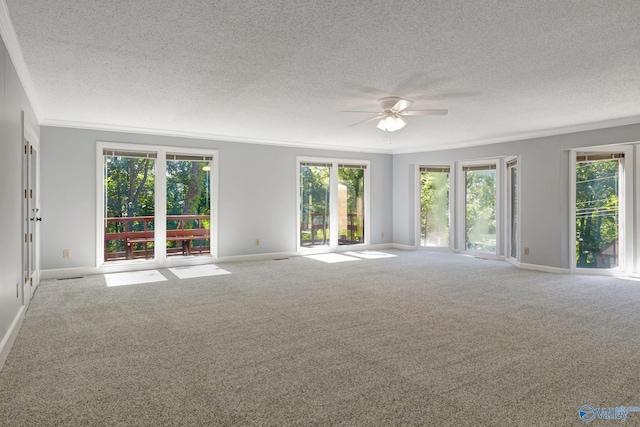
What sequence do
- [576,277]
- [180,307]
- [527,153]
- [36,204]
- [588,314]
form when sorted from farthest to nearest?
[527,153]
[576,277]
[36,204]
[180,307]
[588,314]

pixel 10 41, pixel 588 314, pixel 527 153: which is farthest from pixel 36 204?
pixel 527 153

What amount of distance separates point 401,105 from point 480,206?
4262mm

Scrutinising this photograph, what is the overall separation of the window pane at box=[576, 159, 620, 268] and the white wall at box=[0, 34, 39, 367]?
7.15 m

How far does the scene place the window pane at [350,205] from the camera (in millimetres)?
8688

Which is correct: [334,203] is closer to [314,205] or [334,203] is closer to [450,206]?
[314,205]

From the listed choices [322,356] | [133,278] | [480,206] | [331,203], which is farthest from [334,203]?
[322,356]

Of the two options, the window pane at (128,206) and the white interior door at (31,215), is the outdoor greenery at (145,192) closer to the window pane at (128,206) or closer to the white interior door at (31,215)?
the window pane at (128,206)

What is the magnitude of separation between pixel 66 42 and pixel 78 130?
11.4 feet

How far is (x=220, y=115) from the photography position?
17.7 feet

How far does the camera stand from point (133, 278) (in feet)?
18.7

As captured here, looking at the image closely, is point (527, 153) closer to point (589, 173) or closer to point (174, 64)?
point (589, 173)
